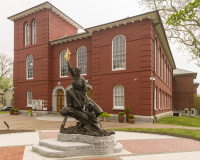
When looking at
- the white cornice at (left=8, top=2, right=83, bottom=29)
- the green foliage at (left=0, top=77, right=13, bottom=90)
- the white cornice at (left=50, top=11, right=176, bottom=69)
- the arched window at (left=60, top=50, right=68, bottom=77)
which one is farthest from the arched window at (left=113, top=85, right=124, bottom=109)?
the green foliage at (left=0, top=77, right=13, bottom=90)

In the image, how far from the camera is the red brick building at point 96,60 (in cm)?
1496

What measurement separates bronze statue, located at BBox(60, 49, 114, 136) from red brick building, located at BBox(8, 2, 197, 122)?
28.5 feet

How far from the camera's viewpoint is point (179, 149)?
6656 millimetres

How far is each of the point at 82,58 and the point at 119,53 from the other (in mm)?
4841

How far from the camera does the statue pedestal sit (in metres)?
5.62

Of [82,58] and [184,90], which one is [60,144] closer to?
[82,58]

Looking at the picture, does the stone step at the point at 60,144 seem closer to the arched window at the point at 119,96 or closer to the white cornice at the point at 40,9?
the arched window at the point at 119,96

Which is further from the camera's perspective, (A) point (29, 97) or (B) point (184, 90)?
(B) point (184, 90)

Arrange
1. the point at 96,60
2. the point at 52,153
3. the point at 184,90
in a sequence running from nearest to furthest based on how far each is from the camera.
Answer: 1. the point at 52,153
2. the point at 96,60
3. the point at 184,90

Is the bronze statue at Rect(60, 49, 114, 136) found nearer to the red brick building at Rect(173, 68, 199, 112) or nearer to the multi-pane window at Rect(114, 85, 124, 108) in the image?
the multi-pane window at Rect(114, 85, 124, 108)

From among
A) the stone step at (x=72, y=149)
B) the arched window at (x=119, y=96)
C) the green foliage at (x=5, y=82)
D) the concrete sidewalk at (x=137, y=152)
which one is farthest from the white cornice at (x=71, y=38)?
the green foliage at (x=5, y=82)

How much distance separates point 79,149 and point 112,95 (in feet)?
34.9

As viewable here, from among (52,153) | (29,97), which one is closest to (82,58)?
(29,97)

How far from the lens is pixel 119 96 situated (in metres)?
16.0
